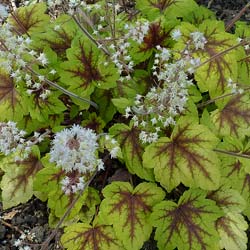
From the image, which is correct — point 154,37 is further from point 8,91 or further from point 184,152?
point 8,91

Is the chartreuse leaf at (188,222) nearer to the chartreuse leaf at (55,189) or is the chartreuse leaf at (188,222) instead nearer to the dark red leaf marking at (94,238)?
the dark red leaf marking at (94,238)

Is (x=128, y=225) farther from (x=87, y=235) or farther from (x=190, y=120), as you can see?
(x=190, y=120)

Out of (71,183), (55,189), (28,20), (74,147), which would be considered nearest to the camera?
(74,147)

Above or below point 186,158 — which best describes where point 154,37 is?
above

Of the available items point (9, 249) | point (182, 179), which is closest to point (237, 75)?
point (182, 179)

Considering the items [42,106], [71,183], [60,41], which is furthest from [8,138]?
[60,41]

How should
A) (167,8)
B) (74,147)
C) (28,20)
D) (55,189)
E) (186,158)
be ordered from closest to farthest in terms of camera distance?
(74,147)
(186,158)
(55,189)
(167,8)
(28,20)
